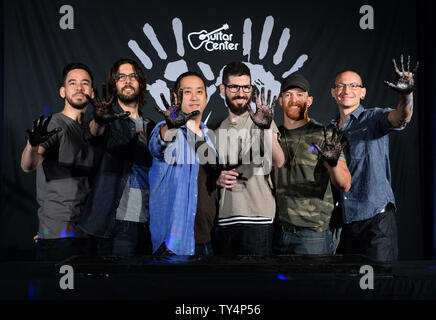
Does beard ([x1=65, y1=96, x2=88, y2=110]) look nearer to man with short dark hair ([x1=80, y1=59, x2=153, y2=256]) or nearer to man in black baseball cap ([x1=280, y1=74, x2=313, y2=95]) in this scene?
man with short dark hair ([x1=80, y1=59, x2=153, y2=256])

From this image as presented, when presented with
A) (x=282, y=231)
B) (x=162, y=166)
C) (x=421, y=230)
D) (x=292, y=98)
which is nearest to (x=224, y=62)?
(x=292, y=98)

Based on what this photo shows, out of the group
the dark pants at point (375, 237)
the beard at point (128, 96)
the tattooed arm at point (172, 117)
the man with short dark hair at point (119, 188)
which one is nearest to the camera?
the tattooed arm at point (172, 117)

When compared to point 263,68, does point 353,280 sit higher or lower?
lower

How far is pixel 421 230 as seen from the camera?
340 cm

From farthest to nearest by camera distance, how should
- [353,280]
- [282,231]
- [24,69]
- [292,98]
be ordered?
[24,69]
[292,98]
[282,231]
[353,280]

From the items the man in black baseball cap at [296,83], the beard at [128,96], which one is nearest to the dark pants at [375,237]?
the man in black baseball cap at [296,83]

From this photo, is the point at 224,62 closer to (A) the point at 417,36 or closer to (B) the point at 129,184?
(B) the point at 129,184

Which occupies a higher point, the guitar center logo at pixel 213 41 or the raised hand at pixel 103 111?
the guitar center logo at pixel 213 41

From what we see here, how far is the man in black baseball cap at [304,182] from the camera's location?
248 cm

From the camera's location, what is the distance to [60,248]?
8.46 ft

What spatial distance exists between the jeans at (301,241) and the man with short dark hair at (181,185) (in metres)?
0.43

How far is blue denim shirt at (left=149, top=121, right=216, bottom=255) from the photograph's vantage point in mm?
2438

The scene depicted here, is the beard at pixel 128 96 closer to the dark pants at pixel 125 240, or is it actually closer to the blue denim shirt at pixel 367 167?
the dark pants at pixel 125 240

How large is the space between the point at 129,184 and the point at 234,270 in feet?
4.13
